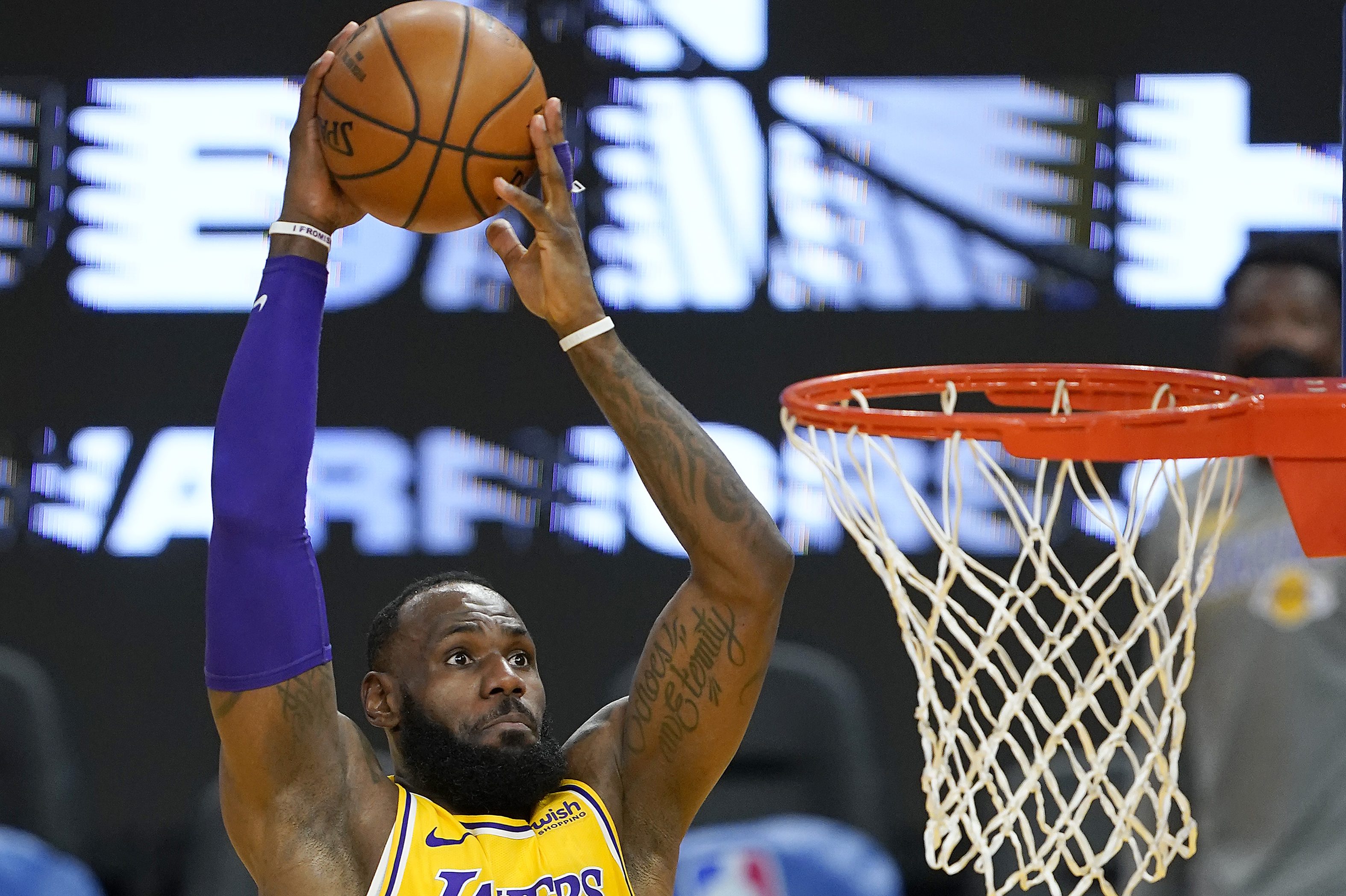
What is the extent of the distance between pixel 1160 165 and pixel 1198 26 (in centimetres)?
36

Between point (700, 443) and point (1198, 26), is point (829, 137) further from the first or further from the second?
point (700, 443)

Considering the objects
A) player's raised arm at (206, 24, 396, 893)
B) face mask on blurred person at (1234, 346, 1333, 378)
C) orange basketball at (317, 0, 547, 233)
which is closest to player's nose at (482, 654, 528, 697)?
→ player's raised arm at (206, 24, 396, 893)

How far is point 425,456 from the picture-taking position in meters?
3.66

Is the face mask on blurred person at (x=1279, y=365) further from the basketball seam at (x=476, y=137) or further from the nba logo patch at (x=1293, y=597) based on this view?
the basketball seam at (x=476, y=137)

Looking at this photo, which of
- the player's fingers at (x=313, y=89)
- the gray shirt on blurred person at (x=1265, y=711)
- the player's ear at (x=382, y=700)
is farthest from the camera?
the gray shirt on blurred person at (x=1265, y=711)

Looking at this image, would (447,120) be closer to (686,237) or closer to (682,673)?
(682,673)

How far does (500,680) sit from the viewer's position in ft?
7.43

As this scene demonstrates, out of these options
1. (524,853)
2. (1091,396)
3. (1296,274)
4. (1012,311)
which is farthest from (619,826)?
(1296,274)

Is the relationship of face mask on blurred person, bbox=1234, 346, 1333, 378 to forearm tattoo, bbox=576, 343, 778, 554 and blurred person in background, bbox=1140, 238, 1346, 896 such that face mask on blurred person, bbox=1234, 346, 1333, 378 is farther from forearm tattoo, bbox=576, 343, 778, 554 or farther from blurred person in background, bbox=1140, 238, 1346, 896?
forearm tattoo, bbox=576, 343, 778, 554

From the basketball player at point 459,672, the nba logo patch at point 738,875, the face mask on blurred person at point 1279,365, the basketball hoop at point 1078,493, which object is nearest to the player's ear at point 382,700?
the basketball player at point 459,672

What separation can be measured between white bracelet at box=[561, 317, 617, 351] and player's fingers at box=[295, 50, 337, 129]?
1.56 feet

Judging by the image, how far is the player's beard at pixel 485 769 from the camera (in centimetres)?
218

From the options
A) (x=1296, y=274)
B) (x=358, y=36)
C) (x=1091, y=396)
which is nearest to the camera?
(x=358, y=36)

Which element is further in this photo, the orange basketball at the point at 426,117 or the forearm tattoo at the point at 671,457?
the forearm tattoo at the point at 671,457
